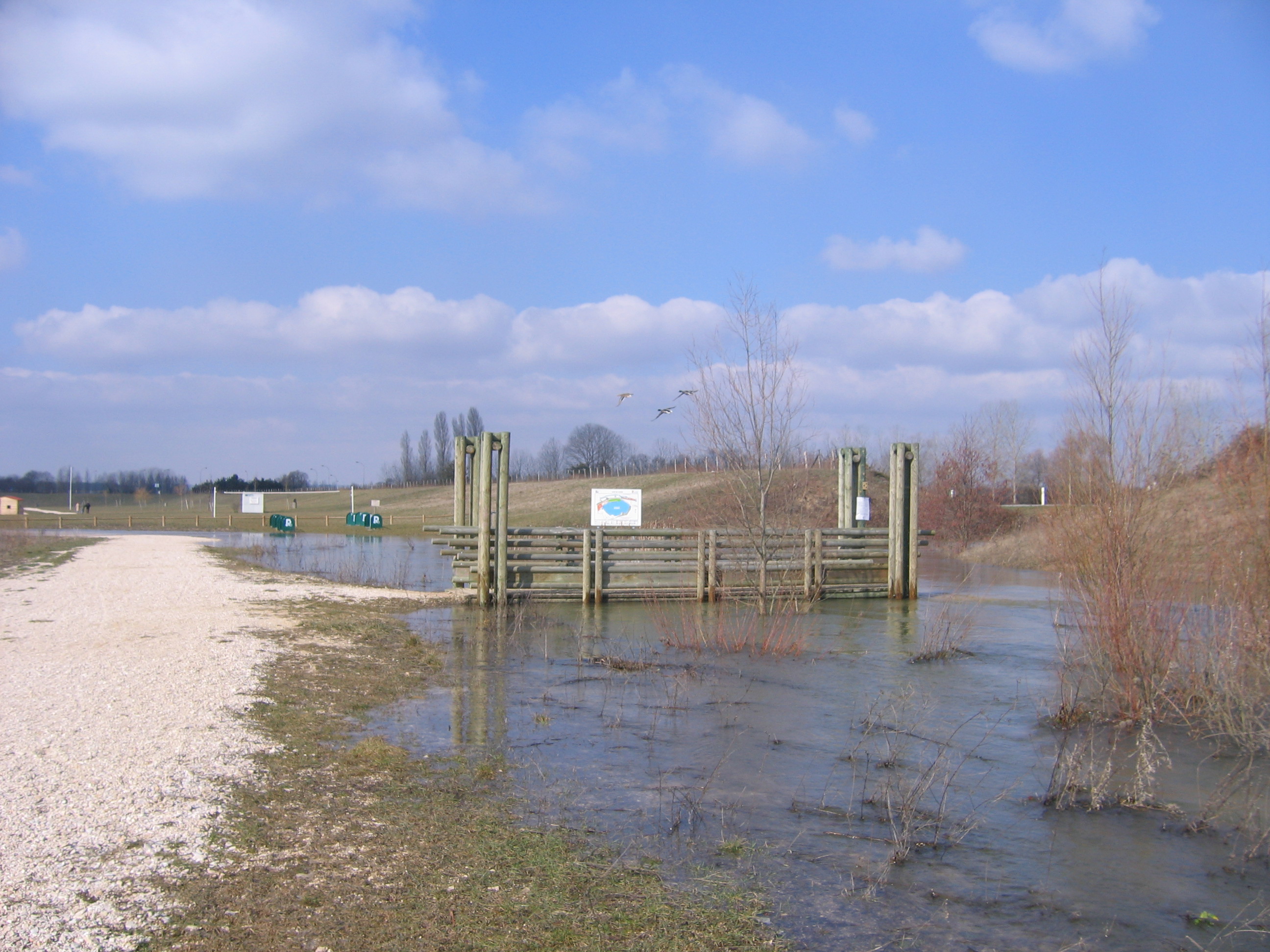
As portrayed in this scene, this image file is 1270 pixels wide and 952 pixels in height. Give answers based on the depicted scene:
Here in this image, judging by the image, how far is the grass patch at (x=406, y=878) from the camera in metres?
4.09

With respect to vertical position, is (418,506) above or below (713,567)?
above

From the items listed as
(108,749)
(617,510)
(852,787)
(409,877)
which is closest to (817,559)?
(617,510)

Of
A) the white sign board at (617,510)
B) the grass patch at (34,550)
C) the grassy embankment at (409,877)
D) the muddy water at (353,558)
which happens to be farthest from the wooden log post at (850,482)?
the grass patch at (34,550)

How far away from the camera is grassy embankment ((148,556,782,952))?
4.09m

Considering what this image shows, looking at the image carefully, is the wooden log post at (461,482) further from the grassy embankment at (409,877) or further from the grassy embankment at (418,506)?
the grassy embankment at (409,877)

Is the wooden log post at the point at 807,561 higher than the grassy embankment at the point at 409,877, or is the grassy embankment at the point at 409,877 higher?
the wooden log post at the point at 807,561

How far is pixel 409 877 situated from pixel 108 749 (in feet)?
10.4

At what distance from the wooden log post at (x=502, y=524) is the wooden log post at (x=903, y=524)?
7.52 metres

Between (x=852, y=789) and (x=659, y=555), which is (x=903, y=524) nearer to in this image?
(x=659, y=555)

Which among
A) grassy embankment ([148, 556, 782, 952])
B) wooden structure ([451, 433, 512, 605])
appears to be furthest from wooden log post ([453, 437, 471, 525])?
grassy embankment ([148, 556, 782, 952])

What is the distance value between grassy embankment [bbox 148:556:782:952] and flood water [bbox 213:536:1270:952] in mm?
316

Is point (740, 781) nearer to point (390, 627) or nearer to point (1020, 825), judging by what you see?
point (1020, 825)

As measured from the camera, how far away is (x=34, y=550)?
2864 cm

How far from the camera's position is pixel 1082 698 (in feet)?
30.4
